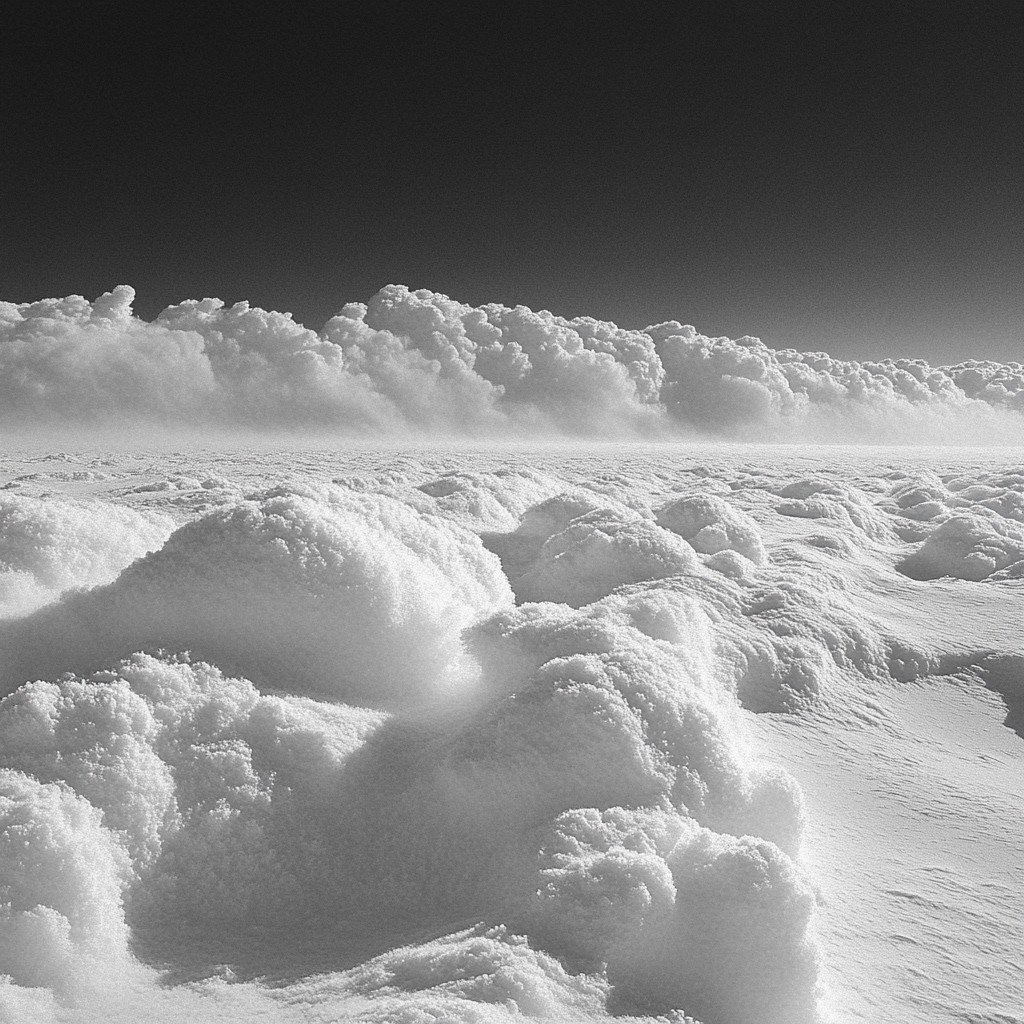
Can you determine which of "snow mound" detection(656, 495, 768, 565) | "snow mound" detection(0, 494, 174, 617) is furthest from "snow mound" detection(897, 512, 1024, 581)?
"snow mound" detection(0, 494, 174, 617)

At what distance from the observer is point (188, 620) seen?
221 centimetres

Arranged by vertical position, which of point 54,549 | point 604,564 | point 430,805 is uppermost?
point 54,549

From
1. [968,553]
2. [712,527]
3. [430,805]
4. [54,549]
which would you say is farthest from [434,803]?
[968,553]

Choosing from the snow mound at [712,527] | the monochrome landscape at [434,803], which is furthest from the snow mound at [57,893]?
the snow mound at [712,527]

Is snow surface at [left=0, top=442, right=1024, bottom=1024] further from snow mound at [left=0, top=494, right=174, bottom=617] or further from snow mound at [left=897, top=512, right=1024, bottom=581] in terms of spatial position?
snow mound at [left=897, top=512, right=1024, bottom=581]

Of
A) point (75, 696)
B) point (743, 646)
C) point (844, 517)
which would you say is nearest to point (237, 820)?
point (75, 696)

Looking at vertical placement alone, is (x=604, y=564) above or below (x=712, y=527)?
below

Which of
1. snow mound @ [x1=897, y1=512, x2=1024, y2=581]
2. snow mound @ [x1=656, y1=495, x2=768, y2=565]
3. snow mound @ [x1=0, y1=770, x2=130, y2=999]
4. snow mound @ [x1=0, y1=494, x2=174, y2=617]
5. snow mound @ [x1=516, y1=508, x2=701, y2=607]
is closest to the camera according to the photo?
snow mound @ [x1=0, y1=770, x2=130, y2=999]

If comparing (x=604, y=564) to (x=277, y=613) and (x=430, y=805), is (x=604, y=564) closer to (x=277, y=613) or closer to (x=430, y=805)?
(x=277, y=613)

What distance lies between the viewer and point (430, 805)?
1.82 meters

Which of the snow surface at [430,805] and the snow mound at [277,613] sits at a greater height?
the snow mound at [277,613]

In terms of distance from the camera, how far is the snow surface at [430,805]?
4.51ft

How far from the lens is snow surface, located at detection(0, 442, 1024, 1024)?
1.38m

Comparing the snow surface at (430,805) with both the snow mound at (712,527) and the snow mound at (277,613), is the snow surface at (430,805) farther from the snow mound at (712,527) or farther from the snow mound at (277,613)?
the snow mound at (712,527)
